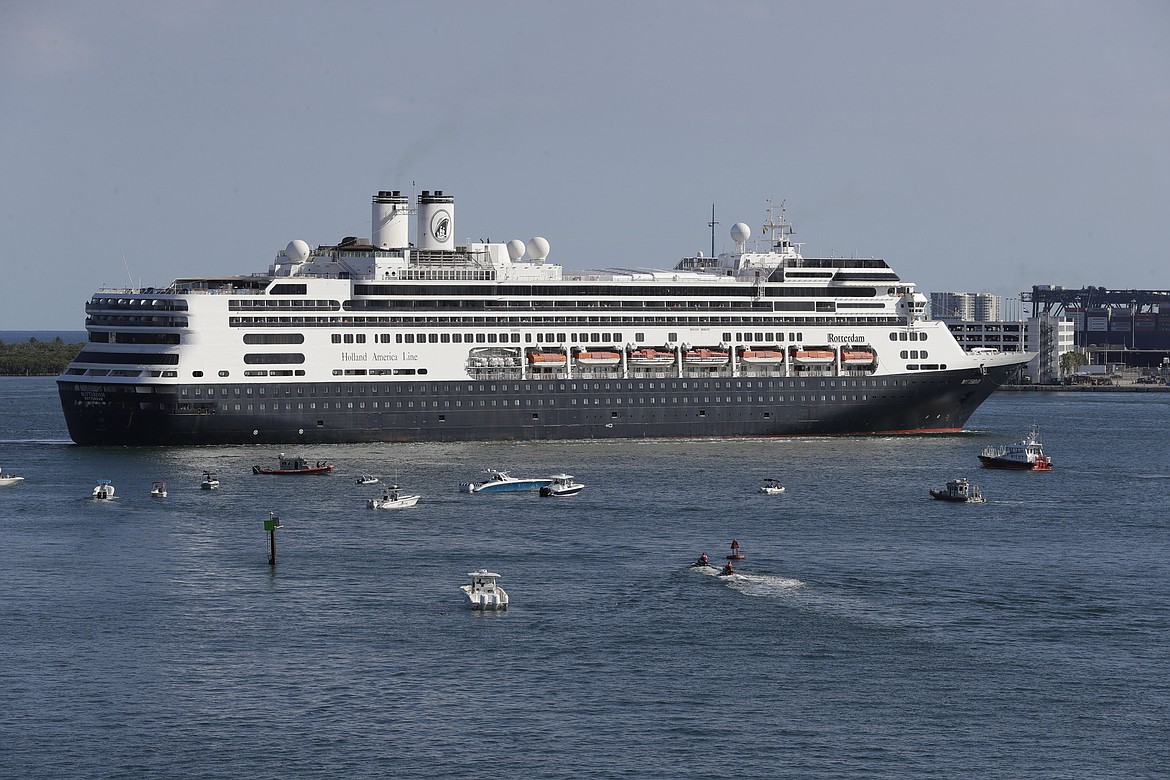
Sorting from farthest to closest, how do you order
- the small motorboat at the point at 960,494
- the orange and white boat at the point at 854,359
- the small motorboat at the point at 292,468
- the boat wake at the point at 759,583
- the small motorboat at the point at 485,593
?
1. the orange and white boat at the point at 854,359
2. the small motorboat at the point at 292,468
3. the small motorboat at the point at 960,494
4. the boat wake at the point at 759,583
5. the small motorboat at the point at 485,593

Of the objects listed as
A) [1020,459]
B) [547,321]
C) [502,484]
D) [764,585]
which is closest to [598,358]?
[547,321]

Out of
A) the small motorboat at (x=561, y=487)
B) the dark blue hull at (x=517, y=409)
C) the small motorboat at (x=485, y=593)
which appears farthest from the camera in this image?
the dark blue hull at (x=517, y=409)

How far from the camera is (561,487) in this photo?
82812 millimetres

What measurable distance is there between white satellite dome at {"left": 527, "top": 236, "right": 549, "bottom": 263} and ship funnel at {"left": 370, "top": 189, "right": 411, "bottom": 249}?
847 centimetres

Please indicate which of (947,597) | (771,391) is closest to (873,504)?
(947,597)

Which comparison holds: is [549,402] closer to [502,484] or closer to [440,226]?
[440,226]

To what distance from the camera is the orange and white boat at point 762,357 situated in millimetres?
111938

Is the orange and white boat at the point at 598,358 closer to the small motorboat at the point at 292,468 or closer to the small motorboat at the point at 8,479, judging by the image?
the small motorboat at the point at 292,468

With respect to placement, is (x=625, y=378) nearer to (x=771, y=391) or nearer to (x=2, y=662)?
(x=771, y=391)

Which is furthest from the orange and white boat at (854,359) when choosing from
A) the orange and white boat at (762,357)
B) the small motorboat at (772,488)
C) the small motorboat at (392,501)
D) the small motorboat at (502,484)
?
the small motorboat at (392,501)

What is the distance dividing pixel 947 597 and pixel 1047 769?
17.6 metres

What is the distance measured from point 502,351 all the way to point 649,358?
9.79 meters

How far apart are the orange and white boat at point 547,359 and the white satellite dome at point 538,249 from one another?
31.1ft

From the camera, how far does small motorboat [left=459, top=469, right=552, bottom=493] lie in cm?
8412
